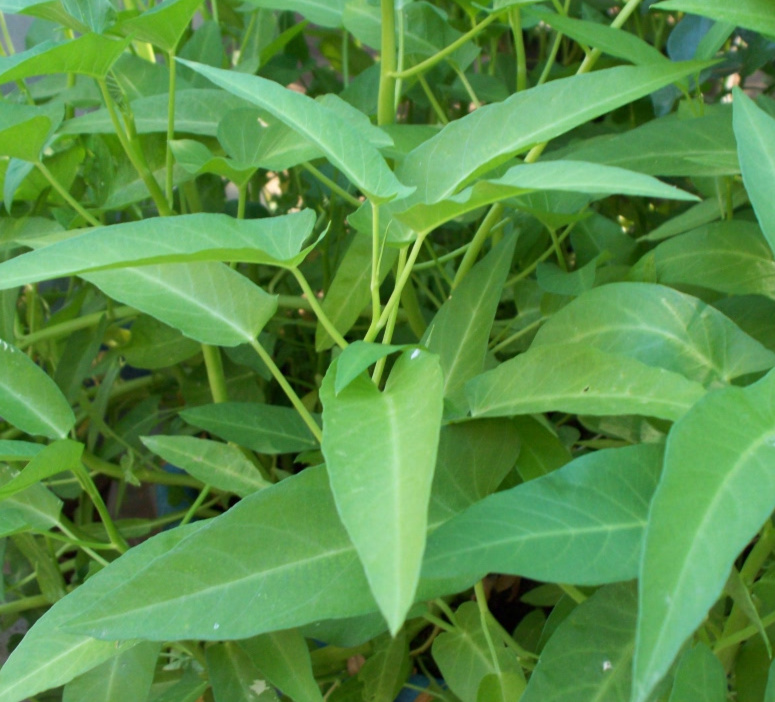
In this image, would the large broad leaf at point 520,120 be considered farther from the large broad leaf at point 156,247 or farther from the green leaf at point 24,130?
the green leaf at point 24,130

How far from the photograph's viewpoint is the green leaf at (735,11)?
0.86 ft

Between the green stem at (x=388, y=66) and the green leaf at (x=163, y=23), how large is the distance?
0.29 ft

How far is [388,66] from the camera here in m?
0.35

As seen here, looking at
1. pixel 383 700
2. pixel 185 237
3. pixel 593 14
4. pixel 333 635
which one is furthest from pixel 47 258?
pixel 593 14

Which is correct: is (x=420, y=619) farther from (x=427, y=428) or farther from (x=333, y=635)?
(x=427, y=428)

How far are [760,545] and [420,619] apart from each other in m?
0.20

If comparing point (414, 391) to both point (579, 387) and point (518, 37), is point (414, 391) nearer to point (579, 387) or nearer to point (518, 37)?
point (579, 387)

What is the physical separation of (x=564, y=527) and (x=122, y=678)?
22 centimetres

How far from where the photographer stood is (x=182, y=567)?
0.71ft

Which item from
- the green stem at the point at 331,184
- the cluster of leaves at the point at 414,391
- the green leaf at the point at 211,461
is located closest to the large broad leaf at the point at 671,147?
the cluster of leaves at the point at 414,391

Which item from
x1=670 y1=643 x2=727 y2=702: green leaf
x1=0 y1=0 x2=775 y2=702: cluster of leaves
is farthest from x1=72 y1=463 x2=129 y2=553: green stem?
x1=670 y1=643 x2=727 y2=702: green leaf

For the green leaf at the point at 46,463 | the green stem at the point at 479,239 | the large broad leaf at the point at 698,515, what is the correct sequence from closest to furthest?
the large broad leaf at the point at 698,515 → the green leaf at the point at 46,463 → the green stem at the point at 479,239

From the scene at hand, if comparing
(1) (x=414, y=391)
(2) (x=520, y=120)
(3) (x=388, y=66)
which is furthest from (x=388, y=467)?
(3) (x=388, y=66)

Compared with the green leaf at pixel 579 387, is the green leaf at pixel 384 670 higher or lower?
lower
